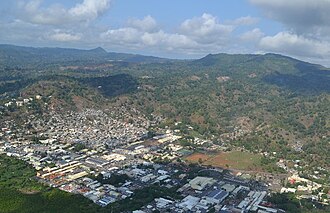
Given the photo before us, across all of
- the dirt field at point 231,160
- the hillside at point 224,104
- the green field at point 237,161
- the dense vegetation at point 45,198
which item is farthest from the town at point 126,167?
the hillside at point 224,104

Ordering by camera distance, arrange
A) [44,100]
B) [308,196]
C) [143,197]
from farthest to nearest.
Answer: [44,100]
[308,196]
[143,197]

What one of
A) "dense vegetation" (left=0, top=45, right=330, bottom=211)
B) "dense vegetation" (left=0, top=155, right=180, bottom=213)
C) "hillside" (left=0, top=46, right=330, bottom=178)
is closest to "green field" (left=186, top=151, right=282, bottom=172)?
"dense vegetation" (left=0, top=45, right=330, bottom=211)

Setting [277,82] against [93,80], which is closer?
[93,80]

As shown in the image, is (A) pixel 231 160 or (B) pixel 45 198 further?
(A) pixel 231 160

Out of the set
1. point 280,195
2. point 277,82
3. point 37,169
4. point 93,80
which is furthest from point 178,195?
point 277,82

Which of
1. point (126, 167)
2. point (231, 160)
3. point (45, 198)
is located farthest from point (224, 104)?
point (45, 198)

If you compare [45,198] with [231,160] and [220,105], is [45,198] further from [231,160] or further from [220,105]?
[220,105]

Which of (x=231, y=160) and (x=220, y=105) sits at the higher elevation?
(x=220, y=105)

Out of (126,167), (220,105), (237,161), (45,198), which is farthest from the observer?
(220,105)

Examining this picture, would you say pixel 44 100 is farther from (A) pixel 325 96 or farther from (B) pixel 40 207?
(A) pixel 325 96
